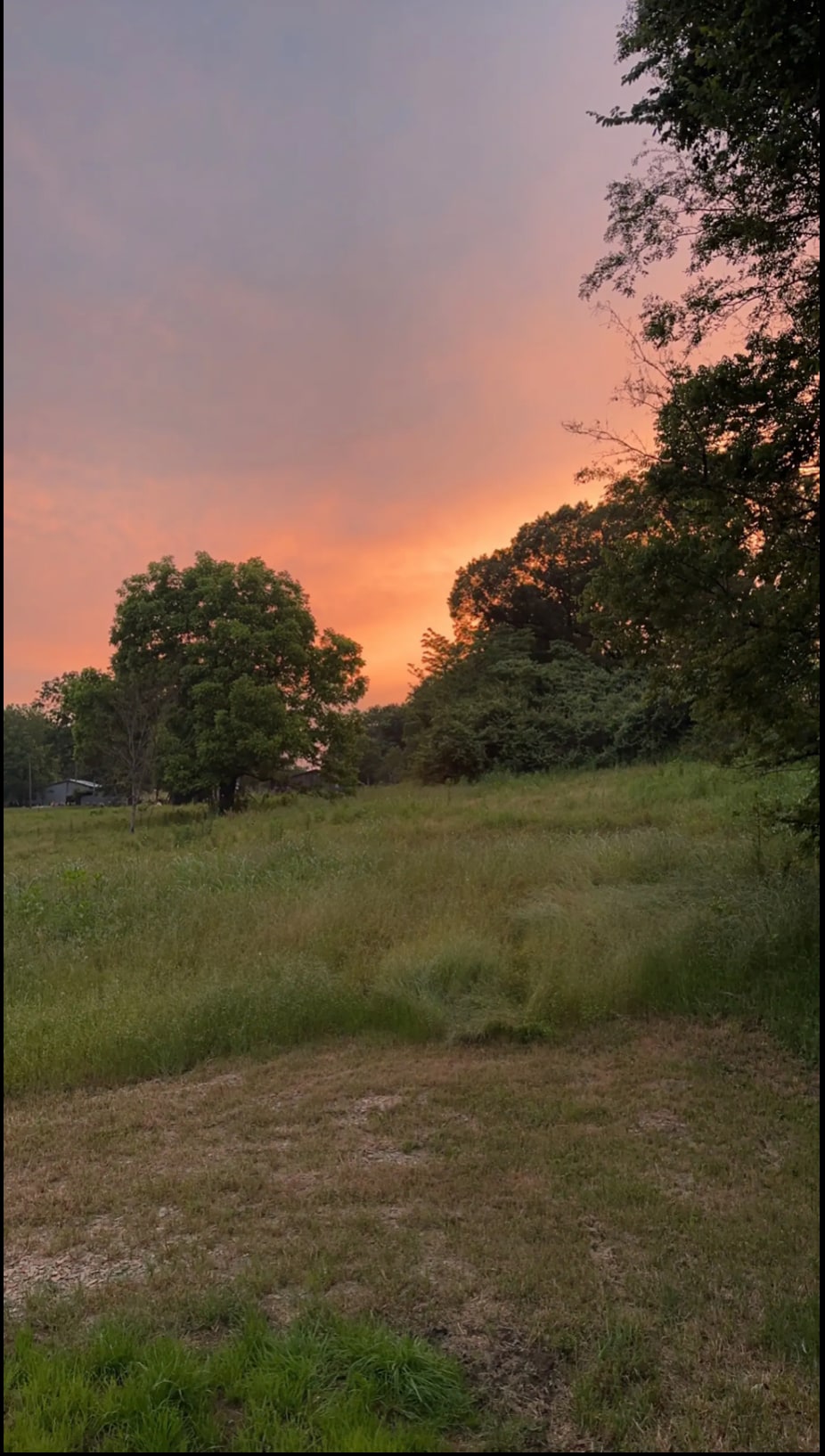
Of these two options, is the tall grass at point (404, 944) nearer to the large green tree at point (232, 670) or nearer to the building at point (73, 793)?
the large green tree at point (232, 670)

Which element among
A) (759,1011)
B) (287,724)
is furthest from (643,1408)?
(287,724)

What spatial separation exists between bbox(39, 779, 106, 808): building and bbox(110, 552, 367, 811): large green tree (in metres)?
14.5

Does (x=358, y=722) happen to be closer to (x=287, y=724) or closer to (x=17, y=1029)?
(x=287, y=724)

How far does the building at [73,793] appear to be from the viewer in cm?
4297

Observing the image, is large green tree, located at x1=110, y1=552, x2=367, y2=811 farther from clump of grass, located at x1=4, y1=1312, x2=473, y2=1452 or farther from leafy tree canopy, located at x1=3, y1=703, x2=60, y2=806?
clump of grass, located at x1=4, y1=1312, x2=473, y2=1452

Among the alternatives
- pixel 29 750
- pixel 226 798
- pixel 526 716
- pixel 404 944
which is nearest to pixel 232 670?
pixel 226 798

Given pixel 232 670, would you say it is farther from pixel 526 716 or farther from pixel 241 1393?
pixel 241 1393

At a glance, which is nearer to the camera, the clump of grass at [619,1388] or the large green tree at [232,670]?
the clump of grass at [619,1388]

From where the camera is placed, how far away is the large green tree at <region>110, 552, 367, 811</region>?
2502cm

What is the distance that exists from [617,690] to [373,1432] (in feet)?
94.8

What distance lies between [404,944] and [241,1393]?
4852mm

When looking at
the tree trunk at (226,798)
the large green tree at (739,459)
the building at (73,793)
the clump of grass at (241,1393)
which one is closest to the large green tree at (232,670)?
the tree trunk at (226,798)

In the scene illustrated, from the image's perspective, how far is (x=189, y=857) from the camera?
1309 centimetres

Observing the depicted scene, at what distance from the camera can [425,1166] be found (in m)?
3.93
